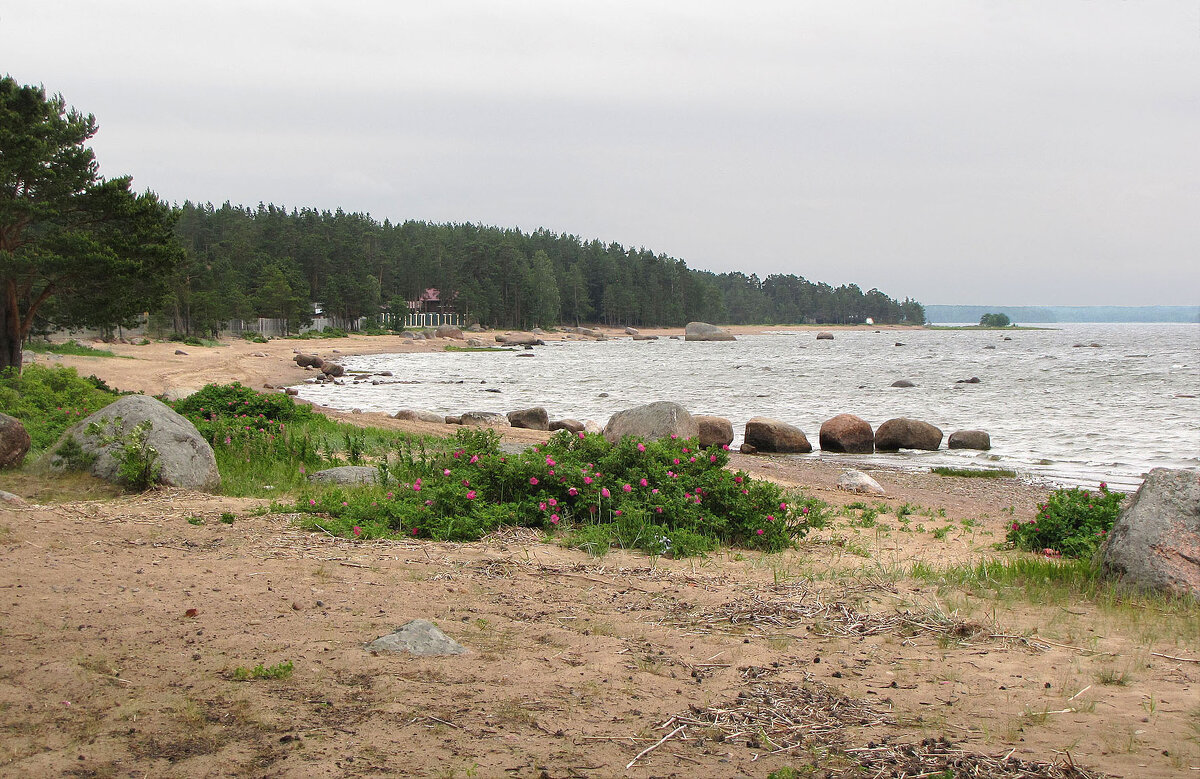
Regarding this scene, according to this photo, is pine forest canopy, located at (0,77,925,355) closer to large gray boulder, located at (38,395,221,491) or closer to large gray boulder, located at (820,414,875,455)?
large gray boulder, located at (38,395,221,491)

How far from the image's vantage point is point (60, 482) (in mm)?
9531

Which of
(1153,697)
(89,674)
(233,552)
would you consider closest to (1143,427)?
(1153,697)

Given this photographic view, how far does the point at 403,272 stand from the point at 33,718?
371 ft

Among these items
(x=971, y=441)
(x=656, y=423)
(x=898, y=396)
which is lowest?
(x=898, y=396)

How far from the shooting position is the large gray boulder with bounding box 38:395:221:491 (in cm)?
969

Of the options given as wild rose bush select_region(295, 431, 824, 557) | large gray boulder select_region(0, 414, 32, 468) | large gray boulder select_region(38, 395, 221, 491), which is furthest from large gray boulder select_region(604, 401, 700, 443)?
large gray boulder select_region(0, 414, 32, 468)

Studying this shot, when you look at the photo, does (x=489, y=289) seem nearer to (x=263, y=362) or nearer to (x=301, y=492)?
(x=263, y=362)

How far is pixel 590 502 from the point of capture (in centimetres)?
878

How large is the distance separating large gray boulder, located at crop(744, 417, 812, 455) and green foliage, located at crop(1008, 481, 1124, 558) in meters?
13.2

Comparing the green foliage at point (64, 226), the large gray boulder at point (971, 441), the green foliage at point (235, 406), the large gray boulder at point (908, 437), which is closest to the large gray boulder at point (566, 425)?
the large gray boulder at point (908, 437)

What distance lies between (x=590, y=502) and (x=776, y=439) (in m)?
14.9

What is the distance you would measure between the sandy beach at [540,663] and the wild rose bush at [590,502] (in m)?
0.39

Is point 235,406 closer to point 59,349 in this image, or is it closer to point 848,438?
point 848,438

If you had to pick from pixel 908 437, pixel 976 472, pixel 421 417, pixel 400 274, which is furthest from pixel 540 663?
pixel 400 274
